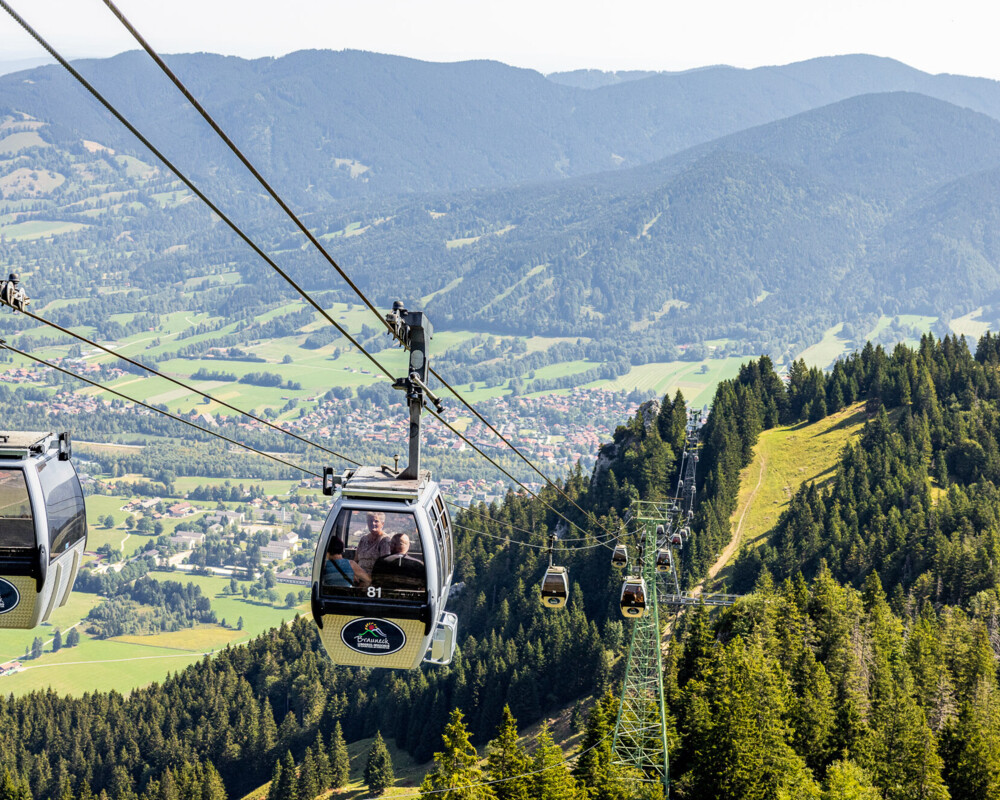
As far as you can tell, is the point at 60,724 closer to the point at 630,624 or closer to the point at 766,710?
the point at 630,624

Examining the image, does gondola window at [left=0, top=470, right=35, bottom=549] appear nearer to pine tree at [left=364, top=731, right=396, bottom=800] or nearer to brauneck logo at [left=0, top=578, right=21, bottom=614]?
brauneck logo at [left=0, top=578, right=21, bottom=614]

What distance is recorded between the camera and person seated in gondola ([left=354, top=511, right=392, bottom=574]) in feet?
66.7

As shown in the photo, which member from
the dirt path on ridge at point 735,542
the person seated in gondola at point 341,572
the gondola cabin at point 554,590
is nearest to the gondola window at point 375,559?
the person seated in gondola at point 341,572

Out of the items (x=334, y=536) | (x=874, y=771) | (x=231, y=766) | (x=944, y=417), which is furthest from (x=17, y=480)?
(x=944, y=417)

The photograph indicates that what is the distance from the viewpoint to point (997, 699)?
2473 inches

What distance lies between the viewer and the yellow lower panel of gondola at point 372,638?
68.5 ft

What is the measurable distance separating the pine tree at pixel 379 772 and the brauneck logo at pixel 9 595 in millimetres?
89620

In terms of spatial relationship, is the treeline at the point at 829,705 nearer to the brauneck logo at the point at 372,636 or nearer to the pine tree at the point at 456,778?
the pine tree at the point at 456,778

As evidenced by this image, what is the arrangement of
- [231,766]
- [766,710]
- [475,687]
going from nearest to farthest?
1. [766,710]
2. [475,687]
3. [231,766]

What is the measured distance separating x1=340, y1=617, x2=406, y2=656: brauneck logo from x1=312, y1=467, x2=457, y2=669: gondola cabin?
0.02m

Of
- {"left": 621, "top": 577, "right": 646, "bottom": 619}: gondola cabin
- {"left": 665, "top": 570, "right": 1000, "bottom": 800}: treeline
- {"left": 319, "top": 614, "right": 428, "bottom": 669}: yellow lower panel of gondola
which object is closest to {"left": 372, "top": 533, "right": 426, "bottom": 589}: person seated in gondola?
{"left": 319, "top": 614, "right": 428, "bottom": 669}: yellow lower panel of gondola

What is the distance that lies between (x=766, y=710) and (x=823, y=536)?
62170mm

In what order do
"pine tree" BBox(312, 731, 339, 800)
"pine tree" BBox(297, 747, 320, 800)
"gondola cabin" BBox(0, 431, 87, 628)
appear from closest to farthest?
"gondola cabin" BBox(0, 431, 87, 628)
"pine tree" BBox(297, 747, 320, 800)
"pine tree" BBox(312, 731, 339, 800)

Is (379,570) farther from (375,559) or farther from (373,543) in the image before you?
(373,543)
